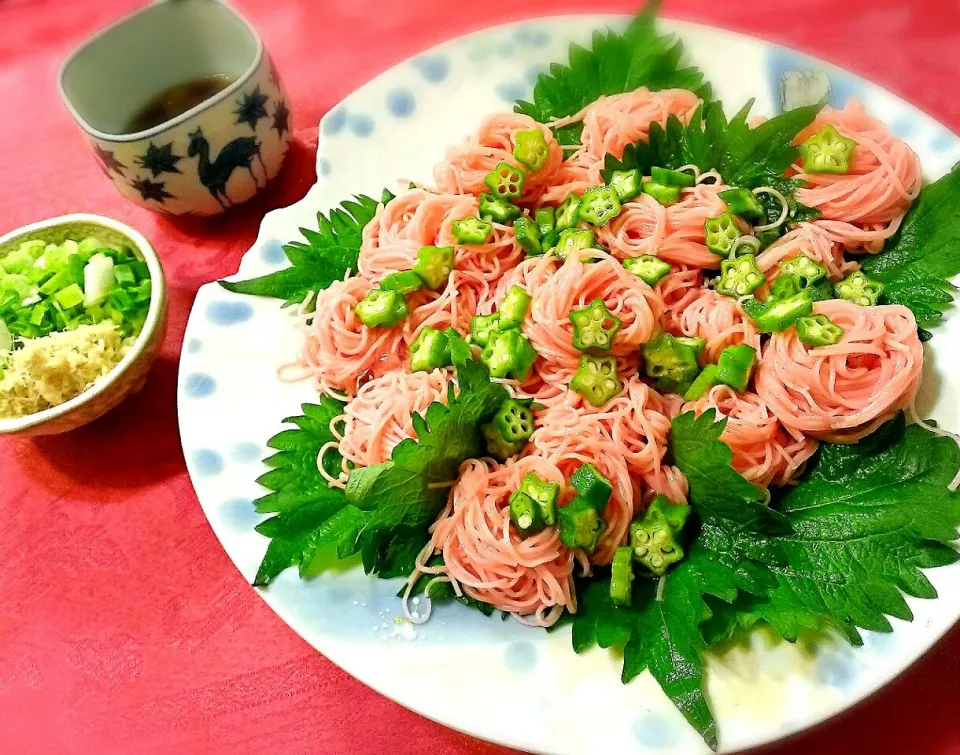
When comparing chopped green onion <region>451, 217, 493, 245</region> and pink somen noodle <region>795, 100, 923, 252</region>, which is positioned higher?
pink somen noodle <region>795, 100, 923, 252</region>

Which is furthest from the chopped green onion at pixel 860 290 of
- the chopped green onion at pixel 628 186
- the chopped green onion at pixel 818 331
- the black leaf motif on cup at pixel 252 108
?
the black leaf motif on cup at pixel 252 108

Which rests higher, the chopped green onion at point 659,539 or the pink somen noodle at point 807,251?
the pink somen noodle at point 807,251

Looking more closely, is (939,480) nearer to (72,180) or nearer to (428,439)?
(428,439)

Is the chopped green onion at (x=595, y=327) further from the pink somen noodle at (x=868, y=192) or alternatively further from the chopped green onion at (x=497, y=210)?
the pink somen noodle at (x=868, y=192)

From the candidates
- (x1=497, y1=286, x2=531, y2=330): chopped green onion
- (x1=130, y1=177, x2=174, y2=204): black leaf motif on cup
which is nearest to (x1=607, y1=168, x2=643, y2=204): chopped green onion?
(x1=497, y1=286, x2=531, y2=330): chopped green onion

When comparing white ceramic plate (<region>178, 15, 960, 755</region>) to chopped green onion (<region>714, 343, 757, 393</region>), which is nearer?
white ceramic plate (<region>178, 15, 960, 755</region>)

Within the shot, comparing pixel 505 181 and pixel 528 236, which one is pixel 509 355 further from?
pixel 505 181

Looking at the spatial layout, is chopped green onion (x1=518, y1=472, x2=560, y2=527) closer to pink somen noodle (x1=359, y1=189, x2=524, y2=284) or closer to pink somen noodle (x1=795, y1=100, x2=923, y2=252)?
pink somen noodle (x1=359, y1=189, x2=524, y2=284)

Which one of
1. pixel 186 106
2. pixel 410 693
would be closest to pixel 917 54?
pixel 186 106
